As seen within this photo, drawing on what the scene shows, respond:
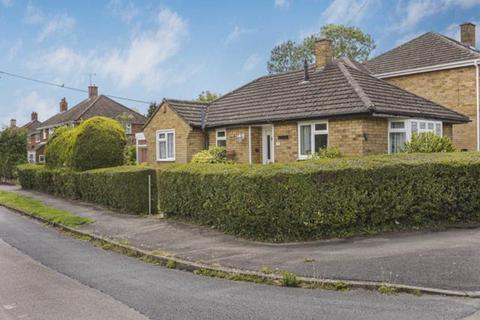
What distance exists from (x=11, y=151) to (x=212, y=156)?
3209cm

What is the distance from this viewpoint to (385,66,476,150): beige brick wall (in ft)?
73.8

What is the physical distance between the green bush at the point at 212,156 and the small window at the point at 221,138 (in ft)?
2.39

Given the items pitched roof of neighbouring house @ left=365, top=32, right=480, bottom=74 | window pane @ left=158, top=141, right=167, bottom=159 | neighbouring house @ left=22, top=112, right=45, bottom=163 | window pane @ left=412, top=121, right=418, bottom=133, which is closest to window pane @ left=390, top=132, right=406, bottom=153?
window pane @ left=412, top=121, right=418, bottom=133

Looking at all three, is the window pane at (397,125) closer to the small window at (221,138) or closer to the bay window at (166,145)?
the small window at (221,138)

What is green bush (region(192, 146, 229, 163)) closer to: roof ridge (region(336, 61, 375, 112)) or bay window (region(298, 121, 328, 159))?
bay window (region(298, 121, 328, 159))

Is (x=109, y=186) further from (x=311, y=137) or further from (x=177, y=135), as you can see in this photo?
(x=311, y=137)

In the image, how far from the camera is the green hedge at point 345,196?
9.73 m

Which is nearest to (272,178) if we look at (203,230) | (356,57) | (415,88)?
(203,230)

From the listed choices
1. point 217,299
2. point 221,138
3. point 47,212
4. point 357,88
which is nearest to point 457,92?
point 357,88

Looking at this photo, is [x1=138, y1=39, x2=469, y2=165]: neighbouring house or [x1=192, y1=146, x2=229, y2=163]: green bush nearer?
[x1=138, y1=39, x2=469, y2=165]: neighbouring house

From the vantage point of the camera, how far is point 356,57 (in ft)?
173

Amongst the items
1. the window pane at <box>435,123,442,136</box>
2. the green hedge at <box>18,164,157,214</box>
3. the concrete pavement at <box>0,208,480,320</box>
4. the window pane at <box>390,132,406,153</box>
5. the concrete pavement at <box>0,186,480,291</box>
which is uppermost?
the window pane at <box>435,123,442,136</box>

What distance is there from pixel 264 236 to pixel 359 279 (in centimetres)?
340

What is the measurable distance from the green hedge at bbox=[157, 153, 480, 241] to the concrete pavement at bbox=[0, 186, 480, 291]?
44cm
